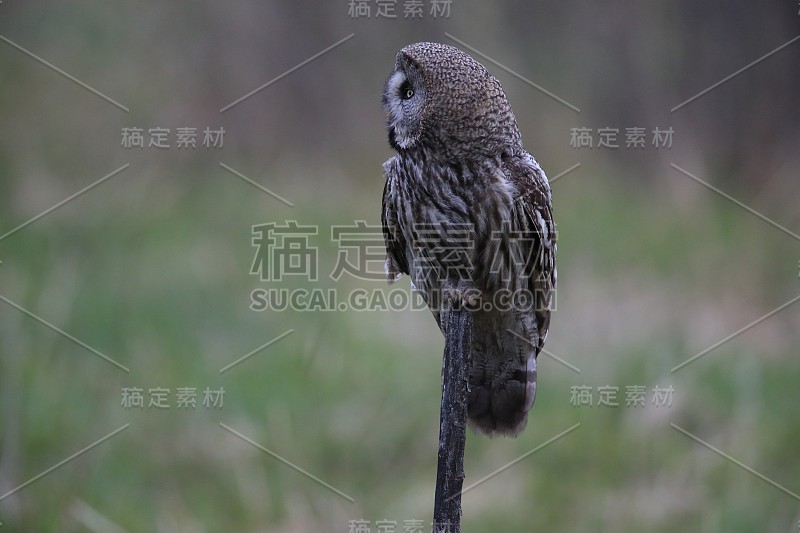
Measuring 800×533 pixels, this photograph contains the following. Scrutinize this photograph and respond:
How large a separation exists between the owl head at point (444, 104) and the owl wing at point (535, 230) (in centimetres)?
19

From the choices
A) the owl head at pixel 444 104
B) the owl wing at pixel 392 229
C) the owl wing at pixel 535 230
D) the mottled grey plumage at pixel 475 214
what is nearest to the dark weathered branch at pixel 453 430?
the mottled grey plumage at pixel 475 214

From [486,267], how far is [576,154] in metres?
4.70

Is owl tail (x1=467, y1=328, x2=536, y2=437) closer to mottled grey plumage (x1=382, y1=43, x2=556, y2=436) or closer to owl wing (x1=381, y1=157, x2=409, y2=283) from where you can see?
mottled grey plumage (x1=382, y1=43, x2=556, y2=436)

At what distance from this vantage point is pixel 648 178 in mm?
8695

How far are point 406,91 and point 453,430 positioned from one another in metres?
1.46

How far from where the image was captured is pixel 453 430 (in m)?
3.05

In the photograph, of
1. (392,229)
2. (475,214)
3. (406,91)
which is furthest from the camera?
(392,229)

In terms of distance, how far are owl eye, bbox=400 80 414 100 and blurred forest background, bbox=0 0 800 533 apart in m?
2.58

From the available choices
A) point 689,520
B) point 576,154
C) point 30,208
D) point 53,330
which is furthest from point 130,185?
point 689,520

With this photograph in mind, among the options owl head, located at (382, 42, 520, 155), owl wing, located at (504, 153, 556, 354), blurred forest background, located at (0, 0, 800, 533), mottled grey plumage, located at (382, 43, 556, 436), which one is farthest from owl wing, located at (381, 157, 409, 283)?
blurred forest background, located at (0, 0, 800, 533)

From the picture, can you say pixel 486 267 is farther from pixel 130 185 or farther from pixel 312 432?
pixel 130 185

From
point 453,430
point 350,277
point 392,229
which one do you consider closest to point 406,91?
point 392,229

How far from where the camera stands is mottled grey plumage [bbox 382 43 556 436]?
143 inches

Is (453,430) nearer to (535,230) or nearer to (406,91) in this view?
(535,230)
